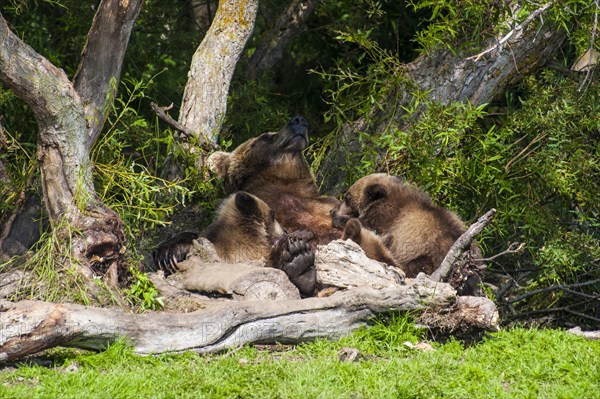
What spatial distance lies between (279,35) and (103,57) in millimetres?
3344

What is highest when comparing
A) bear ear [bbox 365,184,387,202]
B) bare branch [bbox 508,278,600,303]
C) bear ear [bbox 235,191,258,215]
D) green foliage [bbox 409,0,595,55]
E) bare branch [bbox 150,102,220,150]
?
green foliage [bbox 409,0,595,55]

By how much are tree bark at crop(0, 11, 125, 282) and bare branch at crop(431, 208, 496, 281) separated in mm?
2510

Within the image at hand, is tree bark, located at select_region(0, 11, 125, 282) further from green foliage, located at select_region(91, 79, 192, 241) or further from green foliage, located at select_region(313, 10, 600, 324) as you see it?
green foliage, located at select_region(313, 10, 600, 324)

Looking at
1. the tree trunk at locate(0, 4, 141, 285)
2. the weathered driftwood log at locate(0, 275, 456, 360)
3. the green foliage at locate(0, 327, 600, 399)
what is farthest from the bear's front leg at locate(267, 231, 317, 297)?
the tree trunk at locate(0, 4, 141, 285)

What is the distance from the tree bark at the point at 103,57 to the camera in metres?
7.55

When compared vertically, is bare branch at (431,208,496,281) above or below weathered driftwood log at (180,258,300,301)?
above

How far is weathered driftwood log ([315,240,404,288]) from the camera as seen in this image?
7133 mm

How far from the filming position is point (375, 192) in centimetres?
839

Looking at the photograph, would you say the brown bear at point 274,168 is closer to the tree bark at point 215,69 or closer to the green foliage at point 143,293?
the tree bark at point 215,69

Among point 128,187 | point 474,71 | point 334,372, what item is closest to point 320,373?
point 334,372

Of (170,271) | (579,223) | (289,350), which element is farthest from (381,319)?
(579,223)

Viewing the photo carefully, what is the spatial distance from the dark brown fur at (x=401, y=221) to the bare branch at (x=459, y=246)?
54 cm

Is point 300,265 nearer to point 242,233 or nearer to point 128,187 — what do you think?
point 242,233

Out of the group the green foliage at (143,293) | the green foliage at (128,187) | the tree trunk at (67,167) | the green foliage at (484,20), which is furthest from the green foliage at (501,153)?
the tree trunk at (67,167)
